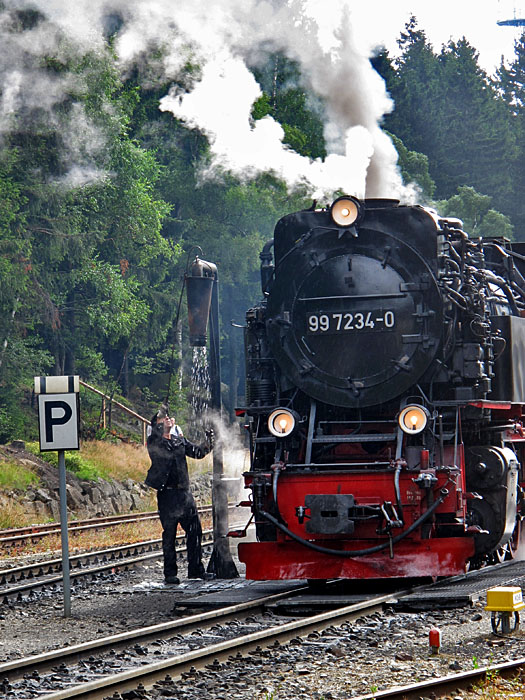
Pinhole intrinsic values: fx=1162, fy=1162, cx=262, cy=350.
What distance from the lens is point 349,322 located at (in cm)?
1073

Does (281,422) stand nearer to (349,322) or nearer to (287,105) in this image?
(349,322)

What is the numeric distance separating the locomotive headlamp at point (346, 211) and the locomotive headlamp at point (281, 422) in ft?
5.95

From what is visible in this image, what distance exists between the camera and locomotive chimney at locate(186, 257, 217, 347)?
11.9 meters

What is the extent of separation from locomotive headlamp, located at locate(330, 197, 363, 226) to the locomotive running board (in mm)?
2969

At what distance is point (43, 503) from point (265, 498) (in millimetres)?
11917

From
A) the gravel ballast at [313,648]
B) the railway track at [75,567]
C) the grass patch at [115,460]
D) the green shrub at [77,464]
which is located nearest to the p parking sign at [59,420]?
the gravel ballast at [313,648]

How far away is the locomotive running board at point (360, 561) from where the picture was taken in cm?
977

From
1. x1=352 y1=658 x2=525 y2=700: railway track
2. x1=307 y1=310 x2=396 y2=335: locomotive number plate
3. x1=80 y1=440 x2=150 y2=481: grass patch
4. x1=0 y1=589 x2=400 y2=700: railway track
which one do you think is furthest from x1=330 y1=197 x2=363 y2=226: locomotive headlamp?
x1=80 y1=440 x2=150 y2=481: grass patch

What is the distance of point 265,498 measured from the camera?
10.2 meters

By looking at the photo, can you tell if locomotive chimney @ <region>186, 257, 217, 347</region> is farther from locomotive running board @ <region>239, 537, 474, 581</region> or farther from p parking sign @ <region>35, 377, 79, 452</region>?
locomotive running board @ <region>239, 537, 474, 581</region>

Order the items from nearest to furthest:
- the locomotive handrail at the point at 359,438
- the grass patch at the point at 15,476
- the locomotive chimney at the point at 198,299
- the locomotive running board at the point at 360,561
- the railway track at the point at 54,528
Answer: the locomotive running board at the point at 360,561 → the locomotive handrail at the point at 359,438 → the locomotive chimney at the point at 198,299 → the railway track at the point at 54,528 → the grass patch at the point at 15,476

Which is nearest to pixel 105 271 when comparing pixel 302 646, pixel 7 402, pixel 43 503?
pixel 7 402

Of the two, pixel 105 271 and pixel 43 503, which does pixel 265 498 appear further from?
pixel 105 271

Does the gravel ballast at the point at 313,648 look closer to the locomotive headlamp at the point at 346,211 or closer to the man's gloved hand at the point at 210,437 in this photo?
the man's gloved hand at the point at 210,437
